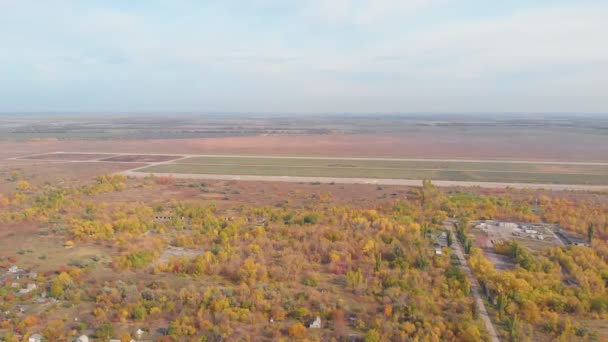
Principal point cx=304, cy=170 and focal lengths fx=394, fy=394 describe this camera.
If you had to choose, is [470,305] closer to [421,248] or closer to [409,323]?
[409,323]

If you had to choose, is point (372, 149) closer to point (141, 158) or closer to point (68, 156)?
point (141, 158)

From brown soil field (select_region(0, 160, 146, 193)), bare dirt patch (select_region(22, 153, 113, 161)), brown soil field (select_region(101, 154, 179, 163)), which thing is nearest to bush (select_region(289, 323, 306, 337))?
brown soil field (select_region(0, 160, 146, 193))

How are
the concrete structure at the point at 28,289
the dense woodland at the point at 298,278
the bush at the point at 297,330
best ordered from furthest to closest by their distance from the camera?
the concrete structure at the point at 28,289, the dense woodland at the point at 298,278, the bush at the point at 297,330

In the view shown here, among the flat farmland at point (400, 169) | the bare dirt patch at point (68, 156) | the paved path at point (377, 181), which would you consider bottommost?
the paved path at point (377, 181)

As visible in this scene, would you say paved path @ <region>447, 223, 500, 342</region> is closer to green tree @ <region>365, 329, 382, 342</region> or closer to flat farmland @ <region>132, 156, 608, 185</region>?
green tree @ <region>365, 329, 382, 342</region>

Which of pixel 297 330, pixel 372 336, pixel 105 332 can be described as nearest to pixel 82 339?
pixel 105 332

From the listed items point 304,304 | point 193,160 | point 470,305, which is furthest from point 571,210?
point 193,160

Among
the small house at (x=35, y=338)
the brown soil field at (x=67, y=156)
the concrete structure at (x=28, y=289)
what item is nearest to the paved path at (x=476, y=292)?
the small house at (x=35, y=338)

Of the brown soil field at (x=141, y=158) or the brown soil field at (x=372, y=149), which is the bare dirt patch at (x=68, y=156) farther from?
the brown soil field at (x=372, y=149)
